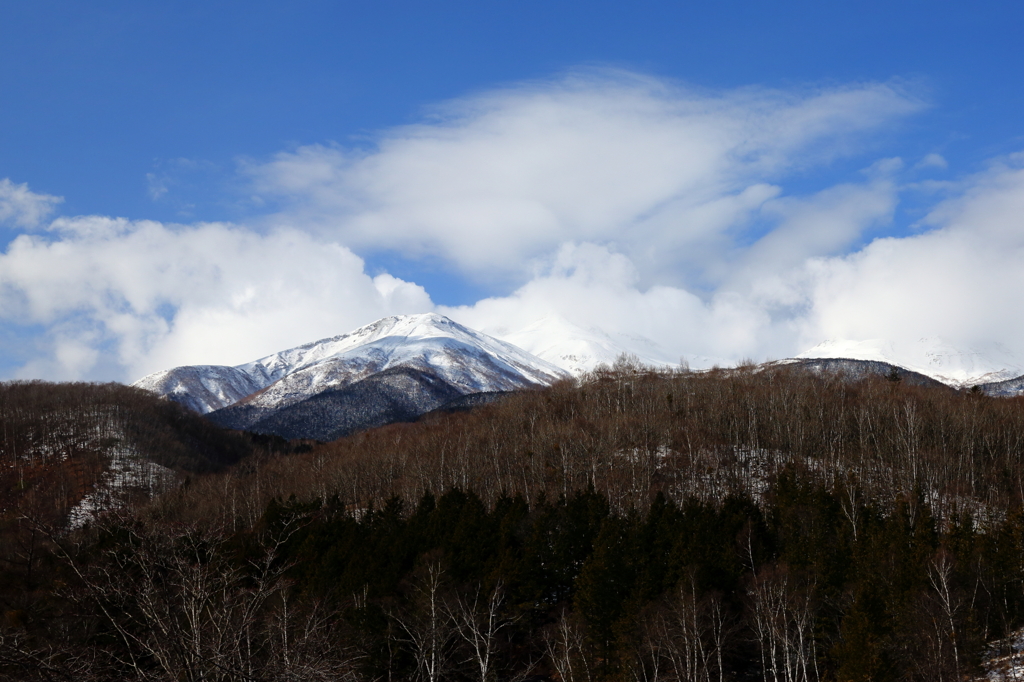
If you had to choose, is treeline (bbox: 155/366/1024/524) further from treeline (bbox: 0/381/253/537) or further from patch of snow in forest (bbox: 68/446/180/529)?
treeline (bbox: 0/381/253/537)

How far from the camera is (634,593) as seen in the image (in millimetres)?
52625

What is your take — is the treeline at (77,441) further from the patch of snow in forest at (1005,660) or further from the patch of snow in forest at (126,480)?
the patch of snow in forest at (1005,660)

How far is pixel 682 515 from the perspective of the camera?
218 feet

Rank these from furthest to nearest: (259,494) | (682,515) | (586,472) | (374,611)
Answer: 1. (259,494)
2. (586,472)
3. (682,515)
4. (374,611)

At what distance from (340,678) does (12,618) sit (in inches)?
1316

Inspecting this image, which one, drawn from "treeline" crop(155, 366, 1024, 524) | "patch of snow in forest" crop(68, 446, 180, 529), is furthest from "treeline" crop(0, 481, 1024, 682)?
"patch of snow in forest" crop(68, 446, 180, 529)

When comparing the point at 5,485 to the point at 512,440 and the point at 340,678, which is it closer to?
the point at 512,440

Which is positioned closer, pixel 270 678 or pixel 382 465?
pixel 270 678

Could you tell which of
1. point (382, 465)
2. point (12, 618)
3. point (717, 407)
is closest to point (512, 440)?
point (382, 465)

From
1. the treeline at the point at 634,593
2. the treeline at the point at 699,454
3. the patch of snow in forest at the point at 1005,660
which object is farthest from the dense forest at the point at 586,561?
the patch of snow in forest at the point at 1005,660

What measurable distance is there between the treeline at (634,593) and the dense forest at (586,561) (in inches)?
10.6

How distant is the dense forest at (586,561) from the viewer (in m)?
16.9

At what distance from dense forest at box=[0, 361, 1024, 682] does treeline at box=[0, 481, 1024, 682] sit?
269 mm

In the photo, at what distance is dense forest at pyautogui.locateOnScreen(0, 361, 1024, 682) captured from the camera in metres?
16.9
